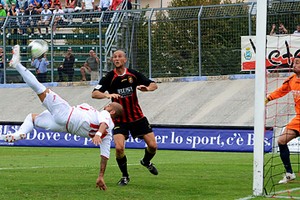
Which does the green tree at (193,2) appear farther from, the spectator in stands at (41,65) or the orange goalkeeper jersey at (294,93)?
the orange goalkeeper jersey at (294,93)

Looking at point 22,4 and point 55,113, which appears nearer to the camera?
point 55,113

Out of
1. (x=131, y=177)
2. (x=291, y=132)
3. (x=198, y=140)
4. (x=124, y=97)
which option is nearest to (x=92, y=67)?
(x=198, y=140)

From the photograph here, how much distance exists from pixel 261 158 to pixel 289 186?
Result: 2134 millimetres

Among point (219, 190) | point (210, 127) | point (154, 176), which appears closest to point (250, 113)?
point (210, 127)

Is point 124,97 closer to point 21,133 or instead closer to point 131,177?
point 131,177

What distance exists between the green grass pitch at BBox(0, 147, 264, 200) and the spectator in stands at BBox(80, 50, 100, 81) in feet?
38.0

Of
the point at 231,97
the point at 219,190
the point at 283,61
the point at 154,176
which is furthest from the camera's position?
the point at 231,97

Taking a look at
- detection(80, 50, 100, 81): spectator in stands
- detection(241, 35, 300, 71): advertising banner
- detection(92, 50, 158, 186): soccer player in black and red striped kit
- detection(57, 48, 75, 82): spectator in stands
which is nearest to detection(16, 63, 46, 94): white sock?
detection(92, 50, 158, 186): soccer player in black and red striped kit

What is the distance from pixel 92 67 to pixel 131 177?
1967 centimetres

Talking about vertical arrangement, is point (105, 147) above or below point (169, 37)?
below

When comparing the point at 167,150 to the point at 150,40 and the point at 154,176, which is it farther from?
the point at 154,176

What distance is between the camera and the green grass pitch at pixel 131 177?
494 inches

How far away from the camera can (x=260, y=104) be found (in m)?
12.4

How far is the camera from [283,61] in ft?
93.9
